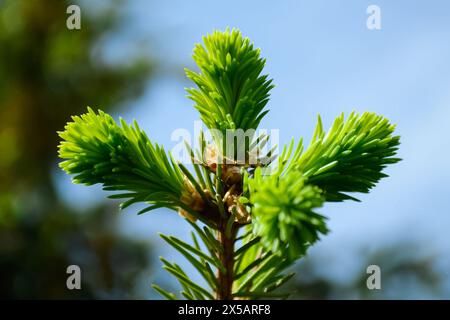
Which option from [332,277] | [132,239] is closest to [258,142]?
[332,277]

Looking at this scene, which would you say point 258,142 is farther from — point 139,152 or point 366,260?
point 366,260

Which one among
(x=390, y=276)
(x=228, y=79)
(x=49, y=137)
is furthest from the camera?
(x=49, y=137)

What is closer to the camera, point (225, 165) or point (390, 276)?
point (225, 165)

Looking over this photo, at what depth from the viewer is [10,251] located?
2.11m

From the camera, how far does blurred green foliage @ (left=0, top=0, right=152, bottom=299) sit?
6.79 ft

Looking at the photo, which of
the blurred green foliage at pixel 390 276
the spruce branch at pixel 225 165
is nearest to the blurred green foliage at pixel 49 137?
the blurred green foliage at pixel 390 276

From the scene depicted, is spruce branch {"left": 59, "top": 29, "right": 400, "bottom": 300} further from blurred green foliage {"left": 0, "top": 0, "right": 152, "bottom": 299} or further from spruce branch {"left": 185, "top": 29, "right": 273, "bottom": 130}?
blurred green foliage {"left": 0, "top": 0, "right": 152, "bottom": 299}

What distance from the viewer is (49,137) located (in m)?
2.54

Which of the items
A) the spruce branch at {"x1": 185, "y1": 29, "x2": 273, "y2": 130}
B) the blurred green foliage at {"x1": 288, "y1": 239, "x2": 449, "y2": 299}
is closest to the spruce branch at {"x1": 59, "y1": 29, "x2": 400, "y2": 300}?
the spruce branch at {"x1": 185, "y1": 29, "x2": 273, "y2": 130}

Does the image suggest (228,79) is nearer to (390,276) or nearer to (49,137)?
(390,276)

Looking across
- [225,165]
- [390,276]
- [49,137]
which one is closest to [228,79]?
[225,165]

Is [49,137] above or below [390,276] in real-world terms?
above

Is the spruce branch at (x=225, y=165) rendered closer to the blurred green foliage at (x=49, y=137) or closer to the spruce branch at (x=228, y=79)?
the spruce branch at (x=228, y=79)
